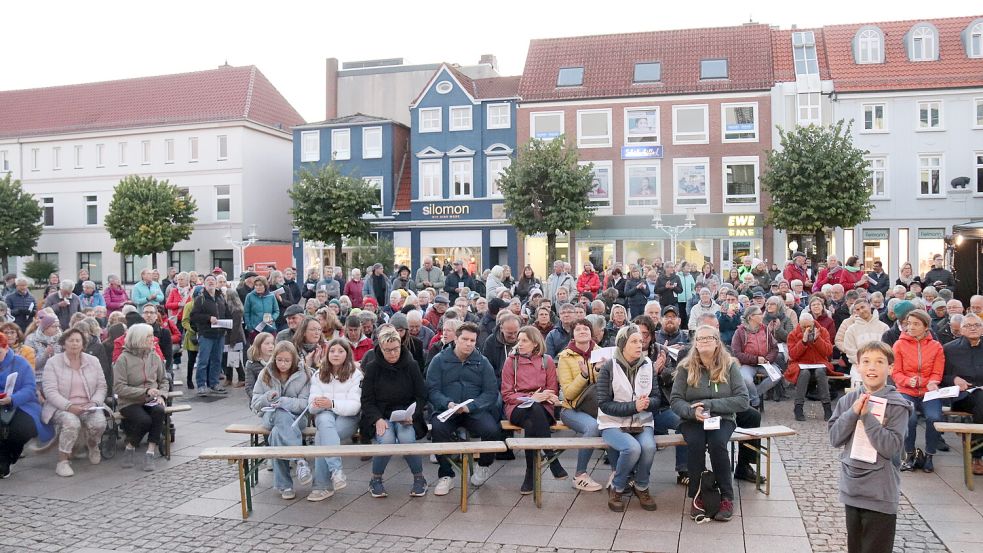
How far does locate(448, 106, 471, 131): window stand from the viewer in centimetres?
3734

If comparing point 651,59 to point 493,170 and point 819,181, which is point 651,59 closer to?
point 493,170

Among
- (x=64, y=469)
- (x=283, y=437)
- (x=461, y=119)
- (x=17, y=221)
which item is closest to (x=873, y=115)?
(x=461, y=119)

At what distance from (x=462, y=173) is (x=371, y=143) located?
5209mm

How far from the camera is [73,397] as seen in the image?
830cm

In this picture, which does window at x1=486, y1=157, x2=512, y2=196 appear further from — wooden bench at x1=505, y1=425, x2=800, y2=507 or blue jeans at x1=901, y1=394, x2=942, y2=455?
wooden bench at x1=505, y1=425, x2=800, y2=507

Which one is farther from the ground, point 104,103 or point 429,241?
point 104,103

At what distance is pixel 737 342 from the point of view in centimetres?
1018

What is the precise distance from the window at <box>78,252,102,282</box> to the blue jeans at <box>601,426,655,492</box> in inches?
1716

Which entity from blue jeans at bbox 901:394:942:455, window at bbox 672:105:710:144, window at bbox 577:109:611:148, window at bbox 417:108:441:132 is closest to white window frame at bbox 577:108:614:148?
window at bbox 577:109:611:148

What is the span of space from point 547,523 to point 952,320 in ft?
18.7

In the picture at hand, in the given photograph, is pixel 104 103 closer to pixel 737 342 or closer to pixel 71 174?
pixel 71 174

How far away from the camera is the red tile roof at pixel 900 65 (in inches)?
1264

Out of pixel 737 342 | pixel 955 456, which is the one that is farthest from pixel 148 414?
pixel 955 456

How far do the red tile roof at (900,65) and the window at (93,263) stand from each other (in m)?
39.0
